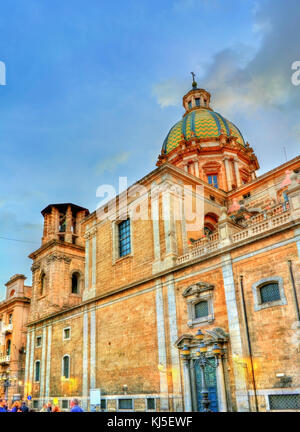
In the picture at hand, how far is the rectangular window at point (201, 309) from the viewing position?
66.6 ft

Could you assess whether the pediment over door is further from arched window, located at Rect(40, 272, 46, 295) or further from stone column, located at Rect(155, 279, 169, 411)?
arched window, located at Rect(40, 272, 46, 295)

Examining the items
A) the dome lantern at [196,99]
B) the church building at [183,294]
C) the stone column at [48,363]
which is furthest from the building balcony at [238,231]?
the dome lantern at [196,99]

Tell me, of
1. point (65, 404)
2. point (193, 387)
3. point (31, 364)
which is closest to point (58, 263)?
point (31, 364)

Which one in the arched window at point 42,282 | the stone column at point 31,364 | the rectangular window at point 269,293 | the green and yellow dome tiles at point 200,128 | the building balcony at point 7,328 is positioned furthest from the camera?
the building balcony at point 7,328

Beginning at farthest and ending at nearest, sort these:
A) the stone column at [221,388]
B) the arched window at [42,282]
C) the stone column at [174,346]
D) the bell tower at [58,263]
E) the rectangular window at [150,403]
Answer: the arched window at [42,282], the bell tower at [58,263], the rectangular window at [150,403], the stone column at [174,346], the stone column at [221,388]

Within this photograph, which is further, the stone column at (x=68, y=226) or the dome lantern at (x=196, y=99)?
the dome lantern at (x=196, y=99)

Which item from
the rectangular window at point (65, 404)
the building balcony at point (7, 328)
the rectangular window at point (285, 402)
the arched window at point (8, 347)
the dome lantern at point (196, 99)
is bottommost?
the rectangular window at point (65, 404)

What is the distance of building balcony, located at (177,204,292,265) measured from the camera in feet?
59.8

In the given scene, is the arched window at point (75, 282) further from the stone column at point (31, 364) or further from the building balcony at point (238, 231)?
the building balcony at point (238, 231)

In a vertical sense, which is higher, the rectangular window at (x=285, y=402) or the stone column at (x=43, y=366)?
the stone column at (x=43, y=366)

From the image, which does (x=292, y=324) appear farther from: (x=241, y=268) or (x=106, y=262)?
(x=106, y=262)

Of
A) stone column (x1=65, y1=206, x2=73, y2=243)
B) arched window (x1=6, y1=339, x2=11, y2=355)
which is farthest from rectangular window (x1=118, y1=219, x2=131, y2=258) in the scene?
arched window (x1=6, y1=339, x2=11, y2=355)

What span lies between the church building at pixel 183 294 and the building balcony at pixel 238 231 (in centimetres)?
7

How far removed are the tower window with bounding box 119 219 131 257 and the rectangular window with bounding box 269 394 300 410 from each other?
13.9 meters
